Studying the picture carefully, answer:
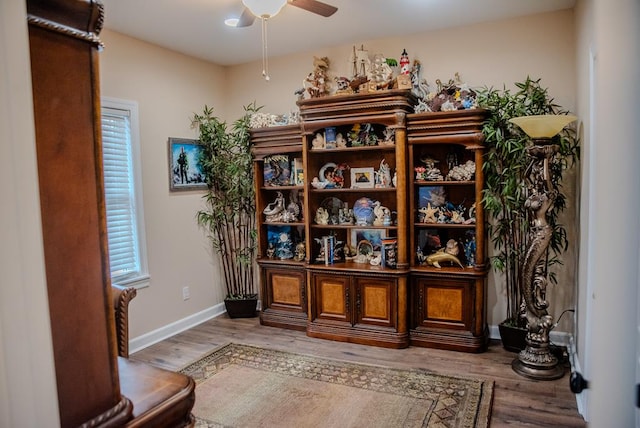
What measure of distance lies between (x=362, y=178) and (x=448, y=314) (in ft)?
4.79

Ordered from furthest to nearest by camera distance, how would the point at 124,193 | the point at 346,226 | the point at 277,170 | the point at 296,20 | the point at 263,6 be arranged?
the point at 277,170, the point at 346,226, the point at 124,193, the point at 296,20, the point at 263,6

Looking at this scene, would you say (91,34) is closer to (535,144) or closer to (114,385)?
(114,385)

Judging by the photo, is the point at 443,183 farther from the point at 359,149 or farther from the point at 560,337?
the point at 560,337

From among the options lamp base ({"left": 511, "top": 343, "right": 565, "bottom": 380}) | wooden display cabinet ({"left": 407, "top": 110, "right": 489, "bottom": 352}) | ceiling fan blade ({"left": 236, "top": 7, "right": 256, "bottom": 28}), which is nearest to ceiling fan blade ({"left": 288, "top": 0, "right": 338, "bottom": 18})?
ceiling fan blade ({"left": 236, "top": 7, "right": 256, "bottom": 28})

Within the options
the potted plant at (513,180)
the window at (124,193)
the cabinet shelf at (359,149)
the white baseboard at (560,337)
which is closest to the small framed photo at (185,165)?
the window at (124,193)

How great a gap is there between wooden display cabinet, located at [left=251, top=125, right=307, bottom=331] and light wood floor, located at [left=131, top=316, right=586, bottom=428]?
0.20 metres

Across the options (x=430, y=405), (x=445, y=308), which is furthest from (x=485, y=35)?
(x=430, y=405)

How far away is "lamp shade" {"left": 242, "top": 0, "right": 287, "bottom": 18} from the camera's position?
2.49 m

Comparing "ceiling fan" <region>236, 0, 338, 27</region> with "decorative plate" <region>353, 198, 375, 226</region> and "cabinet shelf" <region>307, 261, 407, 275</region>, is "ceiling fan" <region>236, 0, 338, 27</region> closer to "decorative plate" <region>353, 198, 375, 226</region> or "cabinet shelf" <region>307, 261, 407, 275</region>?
"decorative plate" <region>353, 198, 375, 226</region>

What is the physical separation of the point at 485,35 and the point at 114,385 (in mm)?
3900

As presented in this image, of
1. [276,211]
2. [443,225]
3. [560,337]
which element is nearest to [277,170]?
[276,211]

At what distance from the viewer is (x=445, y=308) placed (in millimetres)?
3758

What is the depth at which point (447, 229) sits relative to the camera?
4031 millimetres

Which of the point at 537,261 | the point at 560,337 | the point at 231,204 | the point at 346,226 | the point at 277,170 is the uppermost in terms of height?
the point at 277,170
